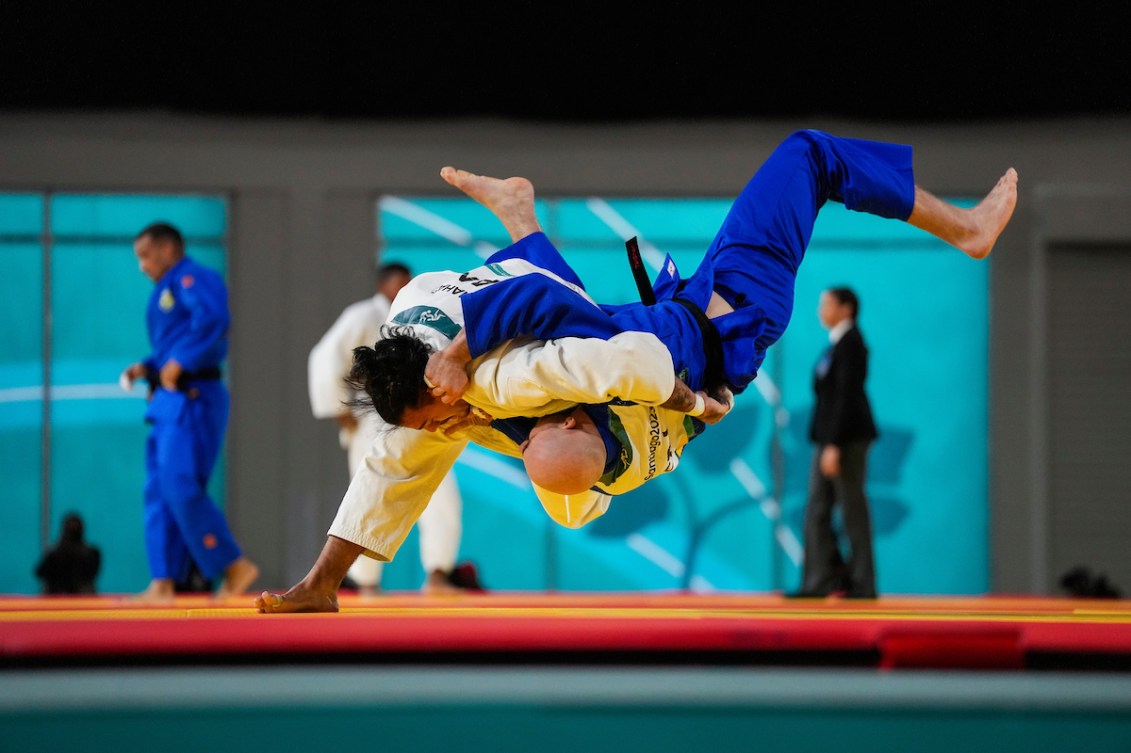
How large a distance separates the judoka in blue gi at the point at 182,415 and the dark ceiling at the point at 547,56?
3423mm

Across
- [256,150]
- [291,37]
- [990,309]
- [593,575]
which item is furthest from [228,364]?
[990,309]

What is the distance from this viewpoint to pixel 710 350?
3.27m

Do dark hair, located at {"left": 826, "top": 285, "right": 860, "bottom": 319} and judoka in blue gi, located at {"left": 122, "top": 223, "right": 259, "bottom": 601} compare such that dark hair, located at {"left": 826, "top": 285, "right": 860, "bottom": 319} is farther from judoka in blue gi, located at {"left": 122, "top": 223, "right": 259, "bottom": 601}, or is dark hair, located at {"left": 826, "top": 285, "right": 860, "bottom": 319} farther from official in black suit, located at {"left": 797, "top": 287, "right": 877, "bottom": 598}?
judoka in blue gi, located at {"left": 122, "top": 223, "right": 259, "bottom": 601}

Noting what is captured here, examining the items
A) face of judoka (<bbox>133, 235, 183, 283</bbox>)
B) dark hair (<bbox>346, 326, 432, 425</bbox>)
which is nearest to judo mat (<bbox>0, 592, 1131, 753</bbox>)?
dark hair (<bbox>346, 326, 432, 425</bbox>)

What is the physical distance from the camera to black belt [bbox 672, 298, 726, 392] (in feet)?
10.7

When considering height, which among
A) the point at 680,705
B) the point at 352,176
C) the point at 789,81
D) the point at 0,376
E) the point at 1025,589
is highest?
the point at 789,81

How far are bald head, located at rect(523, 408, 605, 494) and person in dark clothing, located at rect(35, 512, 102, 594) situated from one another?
5555 millimetres

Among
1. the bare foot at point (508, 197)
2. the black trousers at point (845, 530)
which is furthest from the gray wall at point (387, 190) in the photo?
the bare foot at point (508, 197)

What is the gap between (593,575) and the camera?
30.1 ft

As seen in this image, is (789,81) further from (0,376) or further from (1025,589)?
(0,376)

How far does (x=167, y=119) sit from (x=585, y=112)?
10.3 ft

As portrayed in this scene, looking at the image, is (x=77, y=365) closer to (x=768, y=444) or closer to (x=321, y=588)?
(x=768, y=444)

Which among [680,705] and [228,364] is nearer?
[680,705]

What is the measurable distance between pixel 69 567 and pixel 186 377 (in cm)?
264
